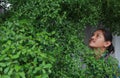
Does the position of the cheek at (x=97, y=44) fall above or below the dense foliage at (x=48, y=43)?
below

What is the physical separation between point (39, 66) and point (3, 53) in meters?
0.20

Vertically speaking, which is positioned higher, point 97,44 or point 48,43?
point 48,43

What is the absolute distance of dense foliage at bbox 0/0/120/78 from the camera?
137cm

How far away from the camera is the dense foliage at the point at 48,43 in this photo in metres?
1.37

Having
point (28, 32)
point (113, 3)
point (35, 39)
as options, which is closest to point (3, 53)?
point (35, 39)

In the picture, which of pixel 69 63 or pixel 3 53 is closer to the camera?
pixel 3 53

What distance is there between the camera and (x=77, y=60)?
6.46 ft

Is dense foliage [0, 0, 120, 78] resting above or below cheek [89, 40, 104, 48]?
above

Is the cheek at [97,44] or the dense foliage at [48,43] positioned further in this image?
the cheek at [97,44]

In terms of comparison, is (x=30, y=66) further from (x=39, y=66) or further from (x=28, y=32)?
(x=28, y=32)

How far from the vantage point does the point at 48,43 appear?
5.60 feet

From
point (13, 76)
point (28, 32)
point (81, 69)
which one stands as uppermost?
point (28, 32)

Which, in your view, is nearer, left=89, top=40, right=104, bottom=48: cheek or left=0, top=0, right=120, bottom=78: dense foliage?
left=0, top=0, right=120, bottom=78: dense foliage

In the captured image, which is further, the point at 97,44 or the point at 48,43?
the point at 97,44
